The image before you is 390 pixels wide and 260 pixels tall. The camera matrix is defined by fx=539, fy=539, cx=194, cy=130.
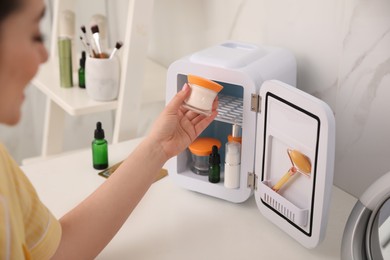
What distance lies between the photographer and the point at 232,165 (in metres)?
1.08

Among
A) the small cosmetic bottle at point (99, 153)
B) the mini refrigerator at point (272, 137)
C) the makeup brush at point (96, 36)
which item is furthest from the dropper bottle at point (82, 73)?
the mini refrigerator at point (272, 137)

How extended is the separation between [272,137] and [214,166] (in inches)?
6.4

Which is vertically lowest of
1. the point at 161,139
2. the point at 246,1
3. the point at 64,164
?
the point at 64,164

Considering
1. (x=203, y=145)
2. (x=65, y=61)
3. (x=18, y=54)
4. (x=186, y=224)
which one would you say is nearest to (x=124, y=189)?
(x=186, y=224)

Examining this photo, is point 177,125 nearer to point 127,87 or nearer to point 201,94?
point 201,94

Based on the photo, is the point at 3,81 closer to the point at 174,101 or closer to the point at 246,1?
the point at 174,101

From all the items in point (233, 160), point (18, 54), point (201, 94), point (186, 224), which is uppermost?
point (18, 54)

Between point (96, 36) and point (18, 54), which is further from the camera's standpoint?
point (96, 36)

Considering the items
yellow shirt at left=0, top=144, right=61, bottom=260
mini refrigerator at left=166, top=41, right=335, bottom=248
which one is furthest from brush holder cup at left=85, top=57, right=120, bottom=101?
yellow shirt at left=0, top=144, right=61, bottom=260

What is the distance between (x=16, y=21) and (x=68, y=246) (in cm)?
50

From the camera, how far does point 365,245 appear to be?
847 millimetres

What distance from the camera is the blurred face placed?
438mm

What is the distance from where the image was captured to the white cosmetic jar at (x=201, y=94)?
983mm

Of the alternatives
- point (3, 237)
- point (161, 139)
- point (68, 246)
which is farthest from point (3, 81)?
point (161, 139)
